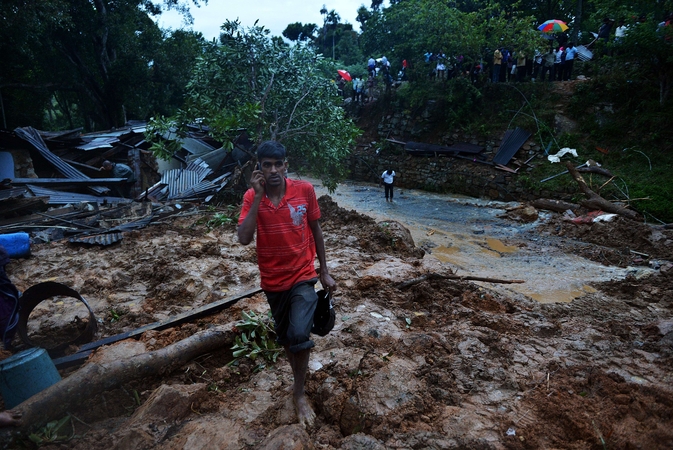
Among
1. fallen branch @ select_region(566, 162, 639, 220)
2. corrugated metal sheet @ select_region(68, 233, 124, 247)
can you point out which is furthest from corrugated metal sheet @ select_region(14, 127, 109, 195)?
fallen branch @ select_region(566, 162, 639, 220)

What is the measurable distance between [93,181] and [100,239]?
15.8 ft

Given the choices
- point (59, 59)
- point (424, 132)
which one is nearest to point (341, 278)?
point (424, 132)

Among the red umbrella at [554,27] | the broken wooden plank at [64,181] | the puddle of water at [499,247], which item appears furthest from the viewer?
the red umbrella at [554,27]

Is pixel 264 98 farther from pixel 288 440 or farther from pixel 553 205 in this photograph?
pixel 553 205

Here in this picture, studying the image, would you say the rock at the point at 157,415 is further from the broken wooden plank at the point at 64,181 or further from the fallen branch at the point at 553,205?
the fallen branch at the point at 553,205

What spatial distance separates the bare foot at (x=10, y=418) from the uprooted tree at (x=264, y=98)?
6.47m

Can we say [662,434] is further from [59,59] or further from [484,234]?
[59,59]

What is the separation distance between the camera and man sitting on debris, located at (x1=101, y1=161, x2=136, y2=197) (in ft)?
40.2

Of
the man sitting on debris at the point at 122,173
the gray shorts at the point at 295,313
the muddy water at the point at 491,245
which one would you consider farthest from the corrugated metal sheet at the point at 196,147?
the gray shorts at the point at 295,313

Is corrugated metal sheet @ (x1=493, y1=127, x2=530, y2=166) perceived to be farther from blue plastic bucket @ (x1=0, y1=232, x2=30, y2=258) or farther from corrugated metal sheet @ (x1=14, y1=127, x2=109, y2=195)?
blue plastic bucket @ (x1=0, y1=232, x2=30, y2=258)

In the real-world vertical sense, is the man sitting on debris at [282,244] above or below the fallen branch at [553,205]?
above

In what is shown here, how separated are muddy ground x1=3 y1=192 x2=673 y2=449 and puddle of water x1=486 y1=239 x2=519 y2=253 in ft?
11.3

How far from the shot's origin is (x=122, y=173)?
12422 mm

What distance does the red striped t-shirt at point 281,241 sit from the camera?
2.62 meters
